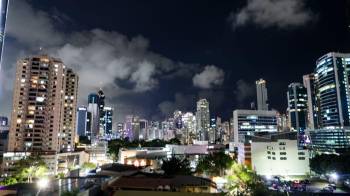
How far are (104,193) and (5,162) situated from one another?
134ft

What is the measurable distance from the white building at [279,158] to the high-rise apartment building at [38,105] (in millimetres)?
51434

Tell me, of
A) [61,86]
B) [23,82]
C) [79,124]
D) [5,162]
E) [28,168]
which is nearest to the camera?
[28,168]

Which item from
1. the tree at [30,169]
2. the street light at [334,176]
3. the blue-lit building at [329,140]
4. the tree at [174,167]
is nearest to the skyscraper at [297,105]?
the blue-lit building at [329,140]

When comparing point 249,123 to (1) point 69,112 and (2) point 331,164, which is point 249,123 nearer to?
(2) point 331,164

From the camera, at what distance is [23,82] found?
69875 millimetres

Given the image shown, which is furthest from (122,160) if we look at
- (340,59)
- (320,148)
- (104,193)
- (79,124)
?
(79,124)

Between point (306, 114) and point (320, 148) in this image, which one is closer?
point (320, 148)

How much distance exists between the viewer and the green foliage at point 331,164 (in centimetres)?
5084

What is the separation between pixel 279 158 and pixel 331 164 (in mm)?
13732

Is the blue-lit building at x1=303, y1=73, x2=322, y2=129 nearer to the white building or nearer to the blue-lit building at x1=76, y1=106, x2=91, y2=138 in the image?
the white building

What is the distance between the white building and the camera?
6372 centimetres

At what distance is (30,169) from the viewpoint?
47281 mm

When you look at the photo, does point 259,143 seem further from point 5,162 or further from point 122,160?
point 5,162

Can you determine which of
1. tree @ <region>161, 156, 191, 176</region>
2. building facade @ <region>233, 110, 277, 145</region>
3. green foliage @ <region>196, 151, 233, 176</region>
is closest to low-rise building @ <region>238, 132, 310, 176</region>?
green foliage @ <region>196, 151, 233, 176</region>
